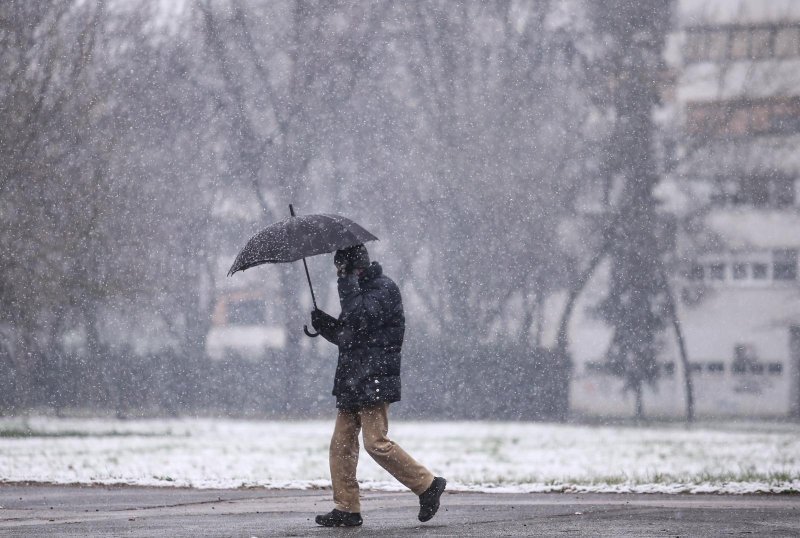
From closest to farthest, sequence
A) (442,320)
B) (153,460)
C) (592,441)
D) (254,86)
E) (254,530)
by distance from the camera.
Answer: (254,530) < (153,460) < (592,441) < (442,320) < (254,86)

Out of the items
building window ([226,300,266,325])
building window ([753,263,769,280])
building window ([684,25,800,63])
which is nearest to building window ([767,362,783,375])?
building window ([753,263,769,280])

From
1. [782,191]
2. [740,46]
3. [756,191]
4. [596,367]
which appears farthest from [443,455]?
[740,46]

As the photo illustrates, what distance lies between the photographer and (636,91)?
2561cm

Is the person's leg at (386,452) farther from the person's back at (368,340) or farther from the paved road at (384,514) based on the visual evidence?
the paved road at (384,514)

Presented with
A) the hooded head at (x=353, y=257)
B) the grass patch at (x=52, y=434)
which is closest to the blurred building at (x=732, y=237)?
the grass patch at (x=52, y=434)

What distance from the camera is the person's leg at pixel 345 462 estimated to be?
6.87 metres

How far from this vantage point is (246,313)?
2591cm

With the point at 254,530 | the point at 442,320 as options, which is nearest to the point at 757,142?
the point at 442,320

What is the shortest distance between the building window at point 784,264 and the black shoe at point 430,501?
A: 2004 centimetres

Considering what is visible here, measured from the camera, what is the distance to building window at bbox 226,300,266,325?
25.7 metres

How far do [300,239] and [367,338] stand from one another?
631mm

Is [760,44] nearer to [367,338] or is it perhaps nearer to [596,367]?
[596,367]

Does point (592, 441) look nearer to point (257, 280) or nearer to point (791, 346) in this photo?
point (791, 346)

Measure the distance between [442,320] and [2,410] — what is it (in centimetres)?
816
